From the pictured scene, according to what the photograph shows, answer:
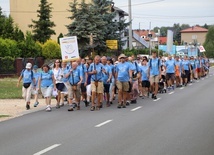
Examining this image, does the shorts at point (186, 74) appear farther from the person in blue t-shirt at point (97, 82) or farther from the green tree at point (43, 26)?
the green tree at point (43, 26)

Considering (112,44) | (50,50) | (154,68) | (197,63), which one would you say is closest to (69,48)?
(154,68)

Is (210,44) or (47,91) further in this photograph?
(210,44)

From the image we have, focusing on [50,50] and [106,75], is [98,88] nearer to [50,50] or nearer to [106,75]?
[106,75]

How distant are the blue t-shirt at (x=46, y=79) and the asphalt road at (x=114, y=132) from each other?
1032 mm

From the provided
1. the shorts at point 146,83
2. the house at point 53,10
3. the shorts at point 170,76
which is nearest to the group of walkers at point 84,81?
the shorts at point 146,83

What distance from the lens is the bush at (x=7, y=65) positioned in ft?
142

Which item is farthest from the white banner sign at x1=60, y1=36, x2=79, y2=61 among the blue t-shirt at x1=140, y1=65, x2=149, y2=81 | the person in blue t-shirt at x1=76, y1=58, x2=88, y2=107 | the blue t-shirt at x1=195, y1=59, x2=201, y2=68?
the blue t-shirt at x1=195, y1=59, x2=201, y2=68

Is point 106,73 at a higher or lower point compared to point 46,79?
higher

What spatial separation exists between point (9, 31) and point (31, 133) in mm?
43010

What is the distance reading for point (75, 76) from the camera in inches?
705

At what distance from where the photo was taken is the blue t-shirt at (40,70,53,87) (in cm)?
1750

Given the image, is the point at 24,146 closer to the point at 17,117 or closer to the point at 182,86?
the point at 17,117

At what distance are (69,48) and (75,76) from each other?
117 inches

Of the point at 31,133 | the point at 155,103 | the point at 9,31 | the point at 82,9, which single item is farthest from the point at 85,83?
the point at 9,31
